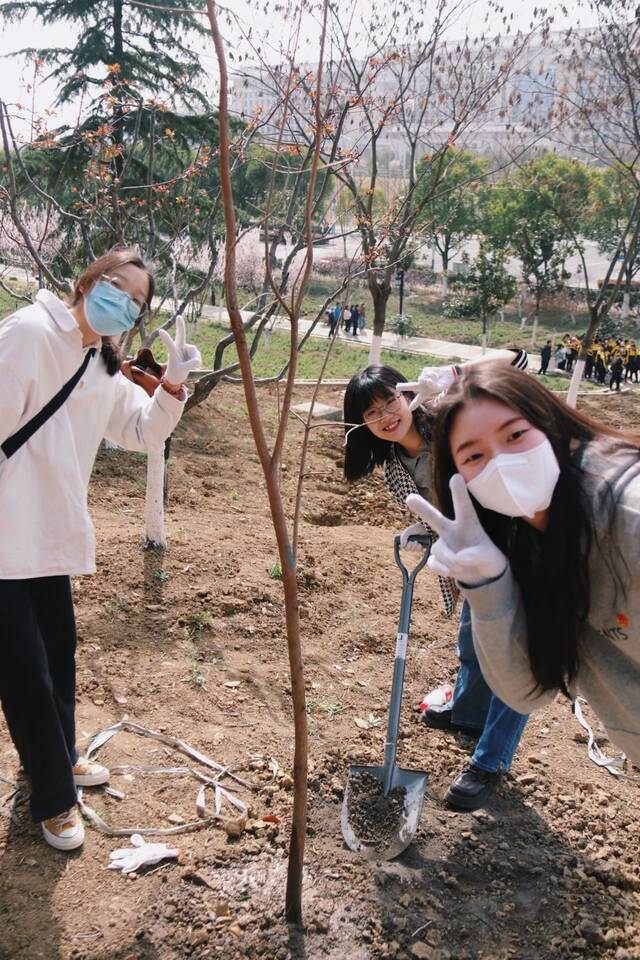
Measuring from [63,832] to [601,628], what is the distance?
1.60m

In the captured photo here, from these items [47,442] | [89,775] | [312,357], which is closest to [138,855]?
[89,775]

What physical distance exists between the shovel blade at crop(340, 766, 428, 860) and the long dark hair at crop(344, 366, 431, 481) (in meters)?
0.97

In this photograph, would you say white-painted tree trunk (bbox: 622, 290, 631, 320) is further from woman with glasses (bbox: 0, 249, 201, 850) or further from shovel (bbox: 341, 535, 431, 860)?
woman with glasses (bbox: 0, 249, 201, 850)

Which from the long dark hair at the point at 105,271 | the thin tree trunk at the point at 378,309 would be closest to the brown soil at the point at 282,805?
the long dark hair at the point at 105,271

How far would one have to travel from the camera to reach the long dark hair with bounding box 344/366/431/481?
265 cm

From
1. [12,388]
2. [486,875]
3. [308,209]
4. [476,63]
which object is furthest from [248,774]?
[476,63]

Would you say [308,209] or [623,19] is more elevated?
[623,19]

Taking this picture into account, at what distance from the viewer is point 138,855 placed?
2363mm

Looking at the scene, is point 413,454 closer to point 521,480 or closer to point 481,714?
point 481,714

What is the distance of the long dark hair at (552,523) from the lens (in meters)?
1.62

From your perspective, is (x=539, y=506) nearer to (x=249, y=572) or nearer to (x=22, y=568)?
(x=22, y=568)

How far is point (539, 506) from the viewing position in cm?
162

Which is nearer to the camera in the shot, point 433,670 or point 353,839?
point 353,839

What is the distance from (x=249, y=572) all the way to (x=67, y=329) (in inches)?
98.3
